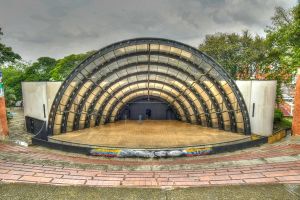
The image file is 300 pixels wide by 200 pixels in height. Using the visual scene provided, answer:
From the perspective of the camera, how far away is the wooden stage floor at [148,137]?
1736 centimetres

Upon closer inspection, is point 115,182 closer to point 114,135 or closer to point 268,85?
point 114,135

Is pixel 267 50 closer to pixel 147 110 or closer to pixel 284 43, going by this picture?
pixel 284 43

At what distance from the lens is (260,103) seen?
63.7 feet

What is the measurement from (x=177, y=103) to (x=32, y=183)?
21.9 meters

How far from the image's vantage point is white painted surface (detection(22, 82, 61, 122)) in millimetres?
20234

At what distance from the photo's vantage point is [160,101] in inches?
1161

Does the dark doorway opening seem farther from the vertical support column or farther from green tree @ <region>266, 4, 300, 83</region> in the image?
green tree @ <region>266, 4, 300, 83</region>

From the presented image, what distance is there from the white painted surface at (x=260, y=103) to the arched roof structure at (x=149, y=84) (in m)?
1.26

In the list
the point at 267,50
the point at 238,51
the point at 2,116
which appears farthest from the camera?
the point at 238,51

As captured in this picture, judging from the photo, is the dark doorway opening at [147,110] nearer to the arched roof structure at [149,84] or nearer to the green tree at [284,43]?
the arched roof structure at [149,84]

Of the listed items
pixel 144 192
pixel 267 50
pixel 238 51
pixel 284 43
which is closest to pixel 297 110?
pixel 284 43

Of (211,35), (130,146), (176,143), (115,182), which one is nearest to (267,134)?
(176,143)

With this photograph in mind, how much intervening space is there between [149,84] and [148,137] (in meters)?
7.95

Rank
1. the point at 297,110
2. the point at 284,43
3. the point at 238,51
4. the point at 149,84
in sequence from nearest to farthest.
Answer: the point at 297,110 → the point at 149,84 → the point at 284,43 → the point at 238,51
